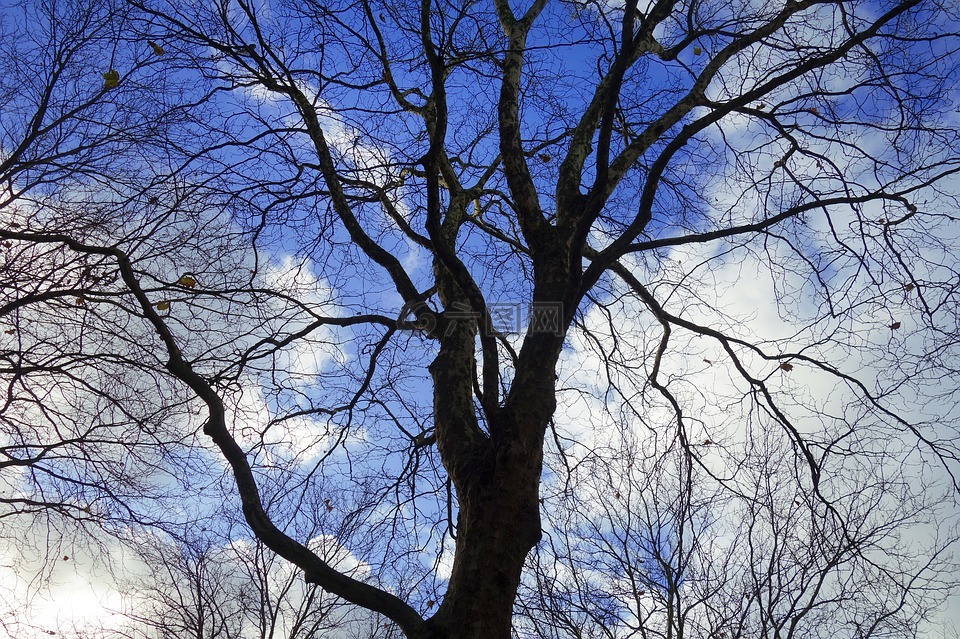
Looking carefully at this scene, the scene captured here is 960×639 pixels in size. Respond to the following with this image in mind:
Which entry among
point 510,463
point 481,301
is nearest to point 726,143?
point 481,301

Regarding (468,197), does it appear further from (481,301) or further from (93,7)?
(93,7)

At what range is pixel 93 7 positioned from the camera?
4090 millimetres

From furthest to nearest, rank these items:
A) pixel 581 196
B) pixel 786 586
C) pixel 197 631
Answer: pixel 197 631 < pixel 786 586 < pixel 581 196

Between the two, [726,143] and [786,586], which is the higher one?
[726,143]

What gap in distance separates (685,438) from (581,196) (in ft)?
7.28

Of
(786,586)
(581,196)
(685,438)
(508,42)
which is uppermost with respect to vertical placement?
(508,42)

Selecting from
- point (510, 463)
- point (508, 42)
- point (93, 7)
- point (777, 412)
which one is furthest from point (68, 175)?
point (777, 412)

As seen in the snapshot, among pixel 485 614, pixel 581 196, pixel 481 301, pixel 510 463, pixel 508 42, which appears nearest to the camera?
pixel 485 614

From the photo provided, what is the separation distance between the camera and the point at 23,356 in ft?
13.8

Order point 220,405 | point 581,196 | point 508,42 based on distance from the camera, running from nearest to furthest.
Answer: point 220,405 < point 581,196 < point 508,42

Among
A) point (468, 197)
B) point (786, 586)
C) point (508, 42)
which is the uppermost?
point (508, 42)

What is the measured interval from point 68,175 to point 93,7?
1128mm

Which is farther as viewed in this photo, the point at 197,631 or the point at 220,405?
the point at 197,631

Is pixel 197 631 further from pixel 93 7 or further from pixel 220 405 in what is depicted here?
pixel 93 7
